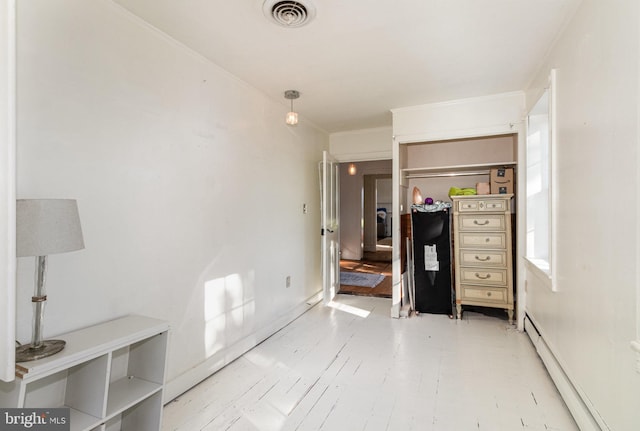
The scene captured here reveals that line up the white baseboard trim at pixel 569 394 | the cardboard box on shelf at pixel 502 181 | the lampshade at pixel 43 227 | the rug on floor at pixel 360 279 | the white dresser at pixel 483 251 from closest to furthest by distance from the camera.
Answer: the lampshade at pixel 43 227, the white baseboard trim at pixel 569 394, the white dresser at pixel 483 251, the cardboard box on shelf at pixel 502 181, the rug on floor at pixel 360 279

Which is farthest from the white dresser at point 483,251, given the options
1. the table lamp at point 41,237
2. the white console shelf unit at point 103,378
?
the table lamp at point 41,237

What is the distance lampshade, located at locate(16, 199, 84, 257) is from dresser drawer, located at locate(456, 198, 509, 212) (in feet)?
11.3

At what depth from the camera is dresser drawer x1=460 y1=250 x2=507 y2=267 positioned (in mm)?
3510

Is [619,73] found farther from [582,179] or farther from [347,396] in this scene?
[347,396]

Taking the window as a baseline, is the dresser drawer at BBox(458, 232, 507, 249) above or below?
below

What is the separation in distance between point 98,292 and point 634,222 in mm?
2417

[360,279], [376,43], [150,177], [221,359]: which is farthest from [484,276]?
[150,177]

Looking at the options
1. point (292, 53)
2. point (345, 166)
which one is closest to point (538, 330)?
point (292, 53)

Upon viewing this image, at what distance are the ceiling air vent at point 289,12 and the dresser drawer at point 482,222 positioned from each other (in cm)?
263

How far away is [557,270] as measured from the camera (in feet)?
7.25

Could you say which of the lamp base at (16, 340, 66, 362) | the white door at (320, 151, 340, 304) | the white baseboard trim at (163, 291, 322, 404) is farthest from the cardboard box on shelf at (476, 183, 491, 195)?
the lamp base at (16, 340, 66, 362)

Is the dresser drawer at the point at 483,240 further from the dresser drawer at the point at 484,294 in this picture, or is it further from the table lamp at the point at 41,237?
the table lamp at the point at 41,237

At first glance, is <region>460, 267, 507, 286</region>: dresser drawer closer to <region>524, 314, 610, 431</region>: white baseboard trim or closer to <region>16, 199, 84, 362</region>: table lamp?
<region>524, 314, 610, 431</region>: white baseboard trim

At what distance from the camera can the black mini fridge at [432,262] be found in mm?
3734
